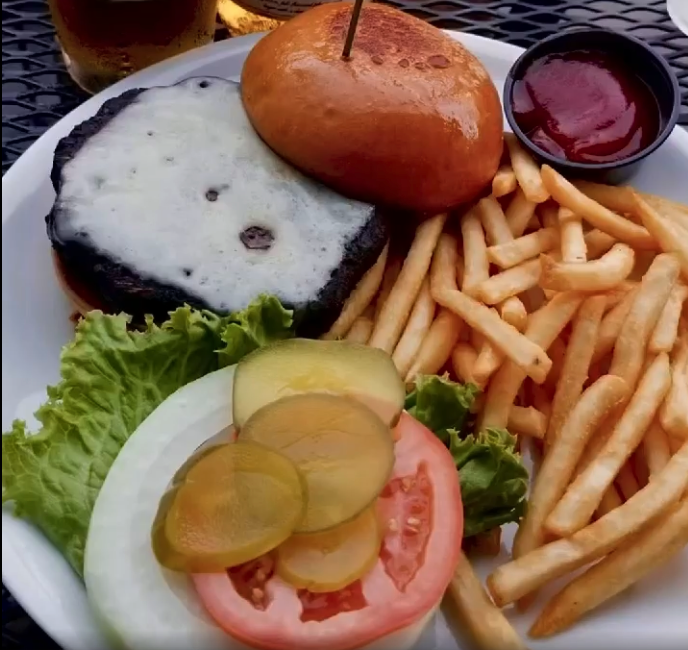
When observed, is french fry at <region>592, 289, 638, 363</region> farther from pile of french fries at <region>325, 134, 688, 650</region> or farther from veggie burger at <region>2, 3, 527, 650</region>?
veggie burger at <region>2, 3, 527, 650</region>

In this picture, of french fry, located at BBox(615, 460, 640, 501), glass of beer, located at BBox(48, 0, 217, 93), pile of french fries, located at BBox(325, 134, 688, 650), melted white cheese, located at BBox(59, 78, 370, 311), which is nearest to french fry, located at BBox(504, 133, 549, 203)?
pile of french fries, located at BBox(325, 134, 688, 650)

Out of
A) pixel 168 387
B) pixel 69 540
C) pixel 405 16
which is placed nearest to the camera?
pixel 69 540

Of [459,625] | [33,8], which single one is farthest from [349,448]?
[33,8]

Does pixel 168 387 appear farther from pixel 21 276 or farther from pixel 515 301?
pixel 515 301

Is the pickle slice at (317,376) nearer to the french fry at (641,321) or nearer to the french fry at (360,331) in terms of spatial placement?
the french fry at (360,331)

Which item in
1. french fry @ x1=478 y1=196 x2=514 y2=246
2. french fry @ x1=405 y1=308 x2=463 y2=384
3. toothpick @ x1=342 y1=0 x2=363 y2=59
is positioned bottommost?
french fry @ x1=405 y1=308 x2=463 y2=384

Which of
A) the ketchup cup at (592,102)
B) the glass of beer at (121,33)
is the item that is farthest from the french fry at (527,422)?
the glass of beer at (121,33)
